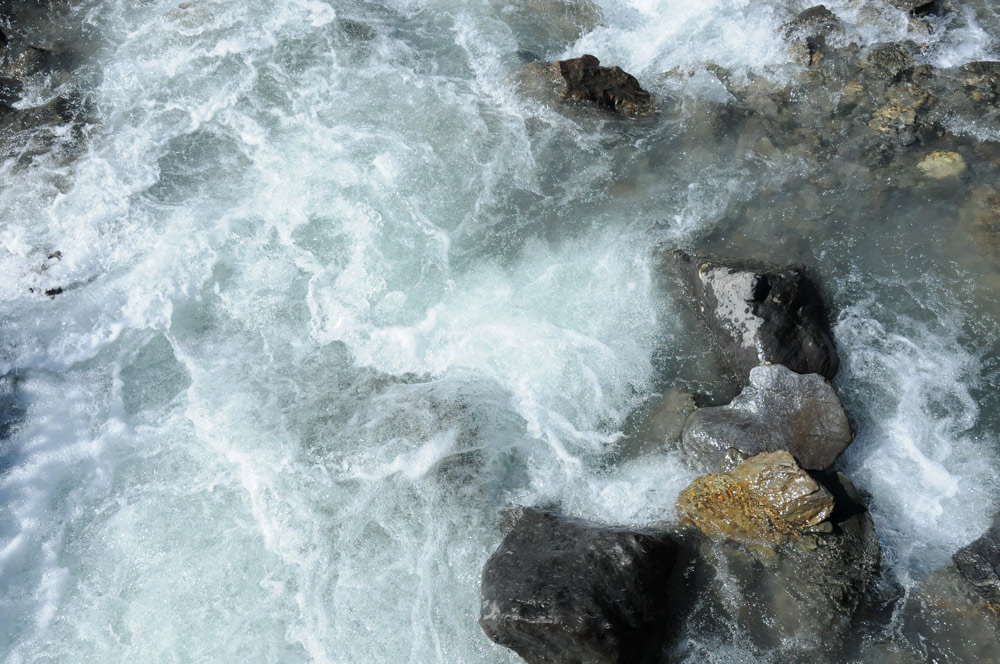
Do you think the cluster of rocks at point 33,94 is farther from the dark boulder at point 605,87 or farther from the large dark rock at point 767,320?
the large dark rock at point 767,320

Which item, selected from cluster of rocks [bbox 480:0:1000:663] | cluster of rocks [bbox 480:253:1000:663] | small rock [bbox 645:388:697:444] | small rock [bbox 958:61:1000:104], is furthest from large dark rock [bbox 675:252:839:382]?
small rock [bbox 958:61:1000:104]

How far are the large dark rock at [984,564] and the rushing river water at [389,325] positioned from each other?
130 millimetres

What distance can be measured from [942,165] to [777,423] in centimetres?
369

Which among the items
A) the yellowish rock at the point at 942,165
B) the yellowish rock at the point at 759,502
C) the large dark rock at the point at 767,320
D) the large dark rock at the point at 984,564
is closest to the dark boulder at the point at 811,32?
the yellowish rock at the point at 942,165

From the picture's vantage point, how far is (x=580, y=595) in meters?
4.66

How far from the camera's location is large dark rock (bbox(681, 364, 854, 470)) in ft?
17.8

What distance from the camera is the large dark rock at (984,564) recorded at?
15.7ft

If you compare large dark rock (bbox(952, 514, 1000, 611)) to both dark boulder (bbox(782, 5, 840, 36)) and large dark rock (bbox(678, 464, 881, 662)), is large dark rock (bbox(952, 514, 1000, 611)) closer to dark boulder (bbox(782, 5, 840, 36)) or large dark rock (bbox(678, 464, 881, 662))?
large dark rock (bbox(678, 464, 881, 662))

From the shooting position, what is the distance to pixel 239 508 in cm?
559

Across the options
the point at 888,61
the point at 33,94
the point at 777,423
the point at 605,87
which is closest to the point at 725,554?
the point at 777,423

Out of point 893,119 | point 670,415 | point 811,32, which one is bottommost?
point 670,415

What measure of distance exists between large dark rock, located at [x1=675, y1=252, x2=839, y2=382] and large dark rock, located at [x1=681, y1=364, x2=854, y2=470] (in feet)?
0.58

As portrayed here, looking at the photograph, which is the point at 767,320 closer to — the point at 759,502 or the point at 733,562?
the point at 759,502

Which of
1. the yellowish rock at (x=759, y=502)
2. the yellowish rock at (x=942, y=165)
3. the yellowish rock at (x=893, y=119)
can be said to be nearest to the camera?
the yellowish rock at (x=759, y=502)
